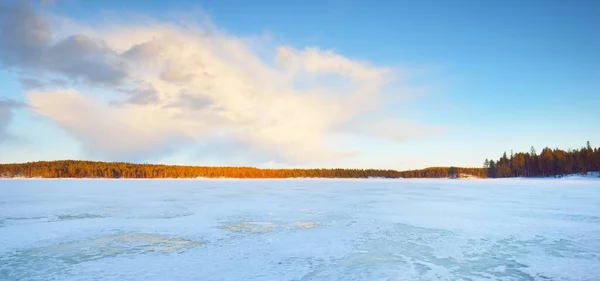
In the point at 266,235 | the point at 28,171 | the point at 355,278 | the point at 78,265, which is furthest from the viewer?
the point at 28,171

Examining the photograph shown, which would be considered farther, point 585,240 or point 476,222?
point 476,222

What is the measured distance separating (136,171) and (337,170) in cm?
8081

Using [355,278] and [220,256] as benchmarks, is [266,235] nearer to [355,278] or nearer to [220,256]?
[220,256]

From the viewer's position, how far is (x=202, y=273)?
19.2 feet

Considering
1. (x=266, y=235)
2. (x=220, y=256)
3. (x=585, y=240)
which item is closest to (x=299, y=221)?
(x=266, y=235)

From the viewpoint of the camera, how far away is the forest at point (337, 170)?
71800mm

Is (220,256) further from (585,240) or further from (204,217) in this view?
(585,240)

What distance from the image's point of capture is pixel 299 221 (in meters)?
11.8

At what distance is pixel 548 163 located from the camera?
249ft

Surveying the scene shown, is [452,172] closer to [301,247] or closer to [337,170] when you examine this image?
[337,170]

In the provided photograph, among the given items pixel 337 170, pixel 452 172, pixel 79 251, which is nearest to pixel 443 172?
pixel 452 172

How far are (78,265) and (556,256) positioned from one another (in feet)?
28.1

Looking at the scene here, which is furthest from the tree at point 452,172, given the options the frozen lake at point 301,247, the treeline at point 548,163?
the frozen lake at point 301,247

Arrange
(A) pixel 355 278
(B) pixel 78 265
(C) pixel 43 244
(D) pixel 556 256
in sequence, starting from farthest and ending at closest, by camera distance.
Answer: (C) pixel 43 244 < (D) pixel 556 256 < (B) pixel 78 265 < (A) pixel 355 278
